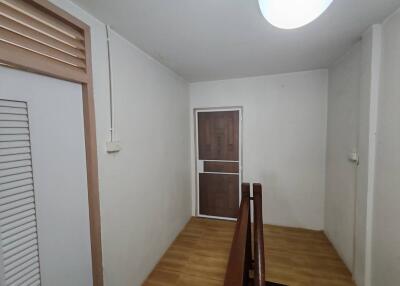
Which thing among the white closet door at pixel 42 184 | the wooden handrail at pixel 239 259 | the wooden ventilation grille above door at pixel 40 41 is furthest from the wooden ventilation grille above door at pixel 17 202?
the wooden handrail at pixel 239 259

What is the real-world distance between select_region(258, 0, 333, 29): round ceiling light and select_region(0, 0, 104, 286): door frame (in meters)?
1.08

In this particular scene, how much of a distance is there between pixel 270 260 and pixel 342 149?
59.7 inches

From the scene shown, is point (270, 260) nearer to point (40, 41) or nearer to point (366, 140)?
point (366, 140)

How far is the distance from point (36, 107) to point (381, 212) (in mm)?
2406

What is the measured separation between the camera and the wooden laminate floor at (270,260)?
72.4 inches

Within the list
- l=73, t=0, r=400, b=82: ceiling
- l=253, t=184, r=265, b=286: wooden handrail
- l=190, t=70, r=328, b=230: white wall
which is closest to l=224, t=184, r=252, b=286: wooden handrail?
l=253, t=184, r=265, b=286: wooden handrail

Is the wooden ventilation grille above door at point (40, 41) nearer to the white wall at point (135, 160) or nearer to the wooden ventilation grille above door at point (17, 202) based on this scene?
the white wall at point (135, 160)

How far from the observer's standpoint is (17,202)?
2.86 feet

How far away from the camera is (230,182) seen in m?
3.00

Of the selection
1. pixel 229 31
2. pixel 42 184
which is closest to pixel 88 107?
pixel 42 184

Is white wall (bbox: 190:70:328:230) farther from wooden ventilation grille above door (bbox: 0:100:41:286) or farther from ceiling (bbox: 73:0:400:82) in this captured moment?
wooden ventilation grille above door (bbox: 0:100:41:286)

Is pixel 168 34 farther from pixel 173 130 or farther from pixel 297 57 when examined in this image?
pixel 297 57

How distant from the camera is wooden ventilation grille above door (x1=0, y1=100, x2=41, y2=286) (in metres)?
0.82

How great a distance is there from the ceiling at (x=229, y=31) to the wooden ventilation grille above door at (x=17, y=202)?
82cm
